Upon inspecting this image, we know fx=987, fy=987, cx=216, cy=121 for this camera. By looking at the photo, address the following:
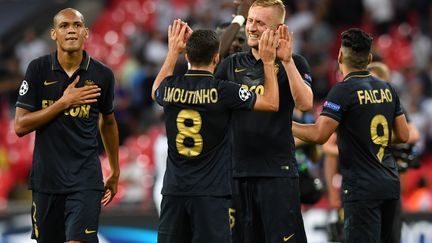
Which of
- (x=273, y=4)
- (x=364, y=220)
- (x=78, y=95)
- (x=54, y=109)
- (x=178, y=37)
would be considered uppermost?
(x=273, y=4)

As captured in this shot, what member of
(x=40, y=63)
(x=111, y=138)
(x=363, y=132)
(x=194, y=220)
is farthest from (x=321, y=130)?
(x=40, y=63)

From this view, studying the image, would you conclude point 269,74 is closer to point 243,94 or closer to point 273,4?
point 243,94

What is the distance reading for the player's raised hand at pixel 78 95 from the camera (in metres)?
7.41

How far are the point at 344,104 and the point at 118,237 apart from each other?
4.76 m

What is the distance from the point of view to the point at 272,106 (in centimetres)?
714

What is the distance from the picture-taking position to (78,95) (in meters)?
7.44

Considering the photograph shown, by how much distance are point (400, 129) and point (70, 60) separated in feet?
8.76

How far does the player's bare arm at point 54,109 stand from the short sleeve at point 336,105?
178 centimetres

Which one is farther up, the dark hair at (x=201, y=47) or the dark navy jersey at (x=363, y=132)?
the dark hair at (x=201, y=47)

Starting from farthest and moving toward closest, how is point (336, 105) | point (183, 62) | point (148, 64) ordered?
point (148, 64) < point (183, 62) < point (336, 105)

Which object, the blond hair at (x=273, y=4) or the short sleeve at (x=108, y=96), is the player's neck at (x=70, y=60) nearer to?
the short sleeve at (x=108, y=96)

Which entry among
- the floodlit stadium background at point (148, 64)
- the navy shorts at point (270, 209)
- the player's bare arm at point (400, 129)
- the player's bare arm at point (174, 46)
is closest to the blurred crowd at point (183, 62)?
the floodlit stadium background at point (148, 64)

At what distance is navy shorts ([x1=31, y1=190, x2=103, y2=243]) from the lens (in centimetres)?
736

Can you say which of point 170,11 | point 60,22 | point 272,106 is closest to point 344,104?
point 272,106
